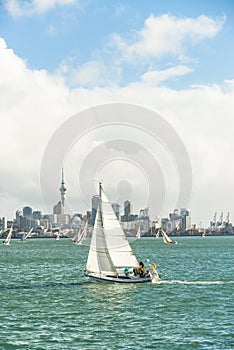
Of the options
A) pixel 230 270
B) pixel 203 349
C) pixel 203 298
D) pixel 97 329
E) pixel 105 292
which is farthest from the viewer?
pixel 230 270

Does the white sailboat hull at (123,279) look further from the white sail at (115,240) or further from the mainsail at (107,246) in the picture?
the white sail at (115,240)

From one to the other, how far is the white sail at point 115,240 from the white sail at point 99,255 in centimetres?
70

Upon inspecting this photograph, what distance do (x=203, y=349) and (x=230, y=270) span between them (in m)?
58.1

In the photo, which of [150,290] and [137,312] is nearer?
[137,312]

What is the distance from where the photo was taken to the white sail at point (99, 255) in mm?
66250

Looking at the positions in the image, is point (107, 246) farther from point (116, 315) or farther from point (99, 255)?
point (116, 315)

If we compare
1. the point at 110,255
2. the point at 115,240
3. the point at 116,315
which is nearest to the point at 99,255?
the point at 110,255

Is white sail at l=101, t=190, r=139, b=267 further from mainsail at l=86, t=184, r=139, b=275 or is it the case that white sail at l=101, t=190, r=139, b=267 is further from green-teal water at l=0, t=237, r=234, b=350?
green-teal water at l=0, t=237, r=234, b=350

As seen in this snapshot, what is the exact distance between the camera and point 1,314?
4716cm

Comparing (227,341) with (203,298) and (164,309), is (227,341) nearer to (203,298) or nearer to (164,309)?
Answer: (164,309)

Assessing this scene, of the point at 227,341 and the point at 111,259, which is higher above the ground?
the point at 111,259

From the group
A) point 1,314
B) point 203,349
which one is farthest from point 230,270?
point 203,349

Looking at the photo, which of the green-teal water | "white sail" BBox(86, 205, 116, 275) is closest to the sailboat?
"white sail" BBox(86, 205, 116, 275)

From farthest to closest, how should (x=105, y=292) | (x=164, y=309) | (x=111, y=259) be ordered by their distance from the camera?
(x=111, y=259), (x=105, y=292), (x=164, y=309)
